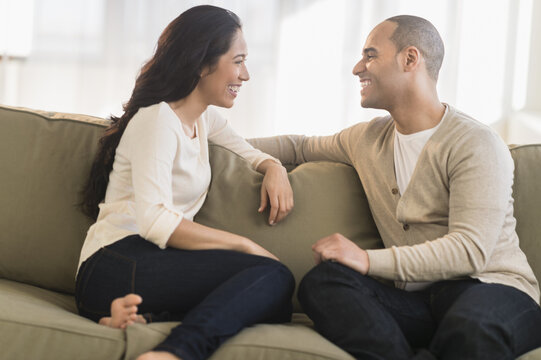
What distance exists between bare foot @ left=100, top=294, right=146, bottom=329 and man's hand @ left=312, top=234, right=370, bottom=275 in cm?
45

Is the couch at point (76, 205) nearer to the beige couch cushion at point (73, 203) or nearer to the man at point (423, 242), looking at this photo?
the beige couch cushion at point (73, 203)

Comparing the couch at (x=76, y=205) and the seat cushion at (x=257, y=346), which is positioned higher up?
the couch at (x=76, y=205)

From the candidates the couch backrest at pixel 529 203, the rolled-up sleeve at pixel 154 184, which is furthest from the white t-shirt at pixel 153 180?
the couch backrest at pixel 529 203

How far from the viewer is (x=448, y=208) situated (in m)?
1.66

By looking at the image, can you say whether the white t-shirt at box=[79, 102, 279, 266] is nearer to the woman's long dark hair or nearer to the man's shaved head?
the woman's long dark hair

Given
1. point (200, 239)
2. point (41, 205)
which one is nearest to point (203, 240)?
point (200, 239)

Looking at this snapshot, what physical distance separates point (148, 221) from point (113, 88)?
1.76m

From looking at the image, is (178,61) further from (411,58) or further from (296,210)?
(411,58)

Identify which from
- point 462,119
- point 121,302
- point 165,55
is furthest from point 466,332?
point 165,55

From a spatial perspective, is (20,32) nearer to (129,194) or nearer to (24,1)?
(24,1)

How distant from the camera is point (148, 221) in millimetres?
1473

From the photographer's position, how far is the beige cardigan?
1523 millimetres

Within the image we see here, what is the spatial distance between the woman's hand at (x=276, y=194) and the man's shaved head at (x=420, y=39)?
19.7 inches

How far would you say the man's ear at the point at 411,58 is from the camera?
178cm
